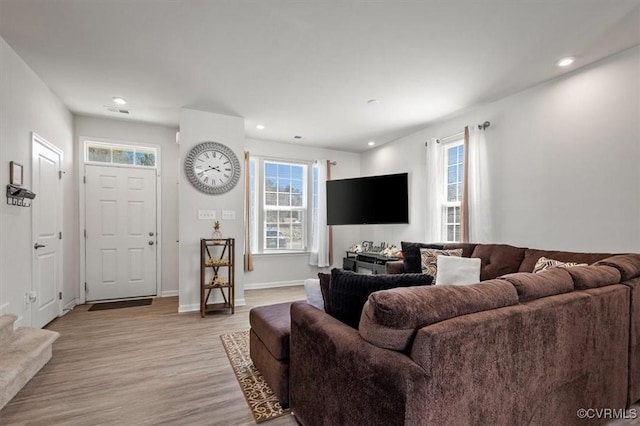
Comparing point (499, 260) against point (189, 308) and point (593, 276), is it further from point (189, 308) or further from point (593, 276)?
point (189, 308)

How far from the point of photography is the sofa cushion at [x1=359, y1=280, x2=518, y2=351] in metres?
1.08

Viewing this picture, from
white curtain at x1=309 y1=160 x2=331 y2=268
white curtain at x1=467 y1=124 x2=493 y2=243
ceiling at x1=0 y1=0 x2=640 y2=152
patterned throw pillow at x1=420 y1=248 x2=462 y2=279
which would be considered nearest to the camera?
ceiling at x1=0 y1=0 x2=640 y2=152

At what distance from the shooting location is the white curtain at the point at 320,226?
5.57 metres

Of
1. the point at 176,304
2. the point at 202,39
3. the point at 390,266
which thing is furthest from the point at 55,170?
the point at 390,266

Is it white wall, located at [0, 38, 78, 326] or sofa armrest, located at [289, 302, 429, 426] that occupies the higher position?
white wall, located at [0, 38, 78, 326]

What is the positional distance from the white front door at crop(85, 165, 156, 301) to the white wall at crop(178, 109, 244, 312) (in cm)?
108

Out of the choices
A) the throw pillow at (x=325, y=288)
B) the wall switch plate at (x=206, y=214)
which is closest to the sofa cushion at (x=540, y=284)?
the throw pillow at (x=325, y=288)

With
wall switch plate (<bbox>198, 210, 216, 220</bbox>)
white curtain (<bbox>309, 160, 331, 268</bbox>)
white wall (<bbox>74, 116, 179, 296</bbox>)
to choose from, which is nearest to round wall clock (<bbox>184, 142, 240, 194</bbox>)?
wall switch plate (<bbox>198, 210, 216, 220</bbox>)

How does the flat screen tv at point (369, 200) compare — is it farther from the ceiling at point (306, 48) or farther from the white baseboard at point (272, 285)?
Answer: the white baseboard at point (272, 285)

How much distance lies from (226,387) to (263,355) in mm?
365

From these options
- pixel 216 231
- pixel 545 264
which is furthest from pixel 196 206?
pixel 545 264

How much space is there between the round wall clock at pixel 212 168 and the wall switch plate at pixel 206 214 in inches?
10.4

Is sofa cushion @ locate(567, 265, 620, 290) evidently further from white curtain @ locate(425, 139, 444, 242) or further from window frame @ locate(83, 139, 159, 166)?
window frame @ locate(83, 139, 159, 166)

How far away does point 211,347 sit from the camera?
2811 mm
